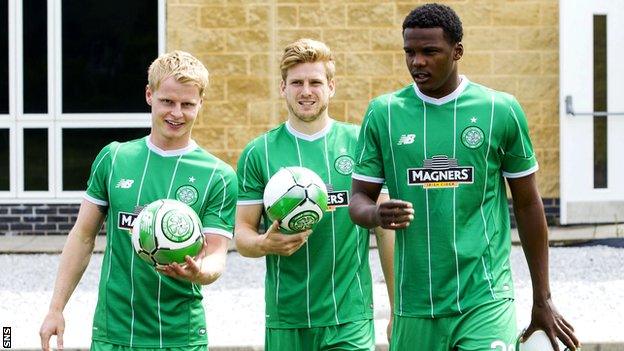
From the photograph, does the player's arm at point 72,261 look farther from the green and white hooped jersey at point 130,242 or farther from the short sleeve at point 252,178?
the short sleeve at point 252,178

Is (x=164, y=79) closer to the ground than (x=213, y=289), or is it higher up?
higher up

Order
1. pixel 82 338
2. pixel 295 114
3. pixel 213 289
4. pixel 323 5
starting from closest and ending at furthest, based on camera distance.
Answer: pixel 295 114 → pixel 82 338 → pixel 213 289 → pixel 323 5

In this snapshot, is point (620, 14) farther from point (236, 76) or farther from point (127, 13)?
point (127, 13)

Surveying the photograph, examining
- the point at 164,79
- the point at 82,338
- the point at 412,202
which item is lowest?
the point at 82,338

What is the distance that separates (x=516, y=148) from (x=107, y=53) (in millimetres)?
10015

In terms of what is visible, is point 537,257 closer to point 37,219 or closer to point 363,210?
point 363,210

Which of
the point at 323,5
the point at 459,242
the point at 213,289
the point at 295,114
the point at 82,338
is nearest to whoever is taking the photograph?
the point at 459,242

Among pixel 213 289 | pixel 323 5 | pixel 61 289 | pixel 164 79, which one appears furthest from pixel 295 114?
pixel 323 5

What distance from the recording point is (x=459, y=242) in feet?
19.0

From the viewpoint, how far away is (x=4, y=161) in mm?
15477

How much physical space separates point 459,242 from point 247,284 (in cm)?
677

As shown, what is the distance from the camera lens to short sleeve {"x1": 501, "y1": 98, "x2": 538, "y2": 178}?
584 centimetres

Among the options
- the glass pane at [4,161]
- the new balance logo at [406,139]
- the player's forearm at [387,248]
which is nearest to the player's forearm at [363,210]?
the new balance logo at [406,139]

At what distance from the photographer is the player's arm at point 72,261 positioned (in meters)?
5.91
